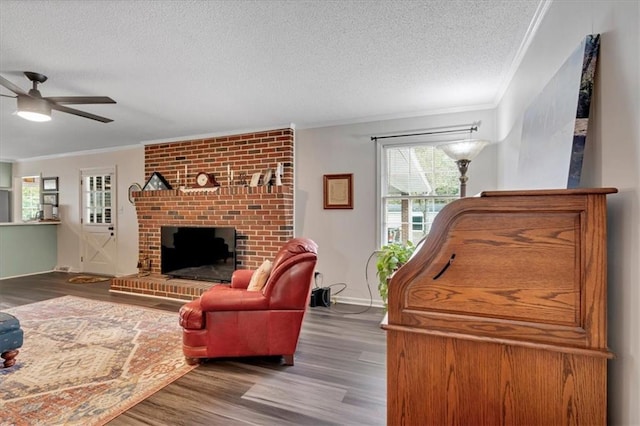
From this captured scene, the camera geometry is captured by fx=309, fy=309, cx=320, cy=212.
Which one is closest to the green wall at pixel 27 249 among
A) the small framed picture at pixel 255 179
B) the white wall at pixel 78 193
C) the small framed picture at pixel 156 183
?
the white wall at pixel 78 193

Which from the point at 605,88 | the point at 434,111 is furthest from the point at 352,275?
the point at 605,88

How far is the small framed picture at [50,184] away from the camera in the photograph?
639 centimetres

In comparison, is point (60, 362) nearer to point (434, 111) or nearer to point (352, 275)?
point (352, 275)

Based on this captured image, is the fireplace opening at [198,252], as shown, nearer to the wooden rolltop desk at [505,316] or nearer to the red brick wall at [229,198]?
the red brick wall at [229,198]

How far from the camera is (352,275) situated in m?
4.08

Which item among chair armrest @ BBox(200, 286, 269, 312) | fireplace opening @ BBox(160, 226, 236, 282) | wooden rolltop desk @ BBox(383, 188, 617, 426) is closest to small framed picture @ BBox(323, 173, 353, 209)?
fireplace opening @ BBox(160, 226, 236, 282)

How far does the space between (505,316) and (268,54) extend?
7.36ft

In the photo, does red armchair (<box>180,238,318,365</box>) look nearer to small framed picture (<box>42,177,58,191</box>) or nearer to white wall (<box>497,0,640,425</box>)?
white wall (<box>497,0,640,425</box>)

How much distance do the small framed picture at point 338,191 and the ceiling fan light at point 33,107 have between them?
292 cm

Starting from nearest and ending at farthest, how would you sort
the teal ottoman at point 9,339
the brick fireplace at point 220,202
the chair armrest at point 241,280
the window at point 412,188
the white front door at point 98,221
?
the teal ottoman at point 9,339 < the chair armrest at point 241,280 < the window at point 412,188 < the brick fireplace at point 220,202 < the white front door at point 98,221

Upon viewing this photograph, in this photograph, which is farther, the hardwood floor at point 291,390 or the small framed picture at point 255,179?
the small framed picture at point 255,179

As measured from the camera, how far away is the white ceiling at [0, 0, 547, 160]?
6.00ft

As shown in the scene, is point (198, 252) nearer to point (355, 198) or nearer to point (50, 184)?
point (355, 198)

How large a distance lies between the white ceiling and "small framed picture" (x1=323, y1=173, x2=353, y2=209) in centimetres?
81
